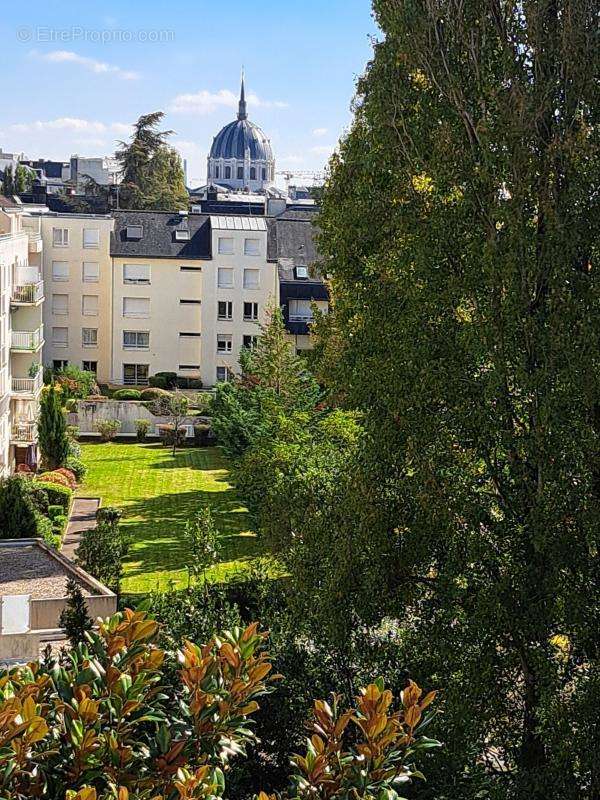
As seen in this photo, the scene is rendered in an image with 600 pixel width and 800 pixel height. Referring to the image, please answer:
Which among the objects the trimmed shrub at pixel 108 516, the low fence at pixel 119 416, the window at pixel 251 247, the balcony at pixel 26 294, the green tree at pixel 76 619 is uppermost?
the window at pixel 251 247

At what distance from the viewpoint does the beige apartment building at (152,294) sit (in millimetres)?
58156

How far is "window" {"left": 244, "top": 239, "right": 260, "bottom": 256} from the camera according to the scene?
5806 centimetres

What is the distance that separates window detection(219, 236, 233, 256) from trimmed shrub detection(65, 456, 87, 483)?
2084 centimetres

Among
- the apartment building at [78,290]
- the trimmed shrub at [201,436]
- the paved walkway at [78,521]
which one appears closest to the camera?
the paved walkway at [78,521]

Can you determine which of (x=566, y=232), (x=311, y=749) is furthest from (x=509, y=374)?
(x=311, y=749)

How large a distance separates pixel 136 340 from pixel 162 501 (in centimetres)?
2321

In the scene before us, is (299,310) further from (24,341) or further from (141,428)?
(24,341)

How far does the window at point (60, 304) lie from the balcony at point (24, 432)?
20365 millimetres

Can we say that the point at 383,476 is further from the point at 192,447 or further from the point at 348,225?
the point at 192,447

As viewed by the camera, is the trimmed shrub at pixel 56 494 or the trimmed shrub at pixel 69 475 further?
the trimmed shrub at pixel 69 475

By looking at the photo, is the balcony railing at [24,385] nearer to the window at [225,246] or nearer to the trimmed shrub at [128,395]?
the trimmed shrub at [128,395]

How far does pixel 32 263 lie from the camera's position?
171 feet

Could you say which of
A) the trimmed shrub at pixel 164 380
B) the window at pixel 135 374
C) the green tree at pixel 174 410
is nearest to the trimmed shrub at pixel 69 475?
the green tree at pixel 174 410

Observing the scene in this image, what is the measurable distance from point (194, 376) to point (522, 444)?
48.3 m
